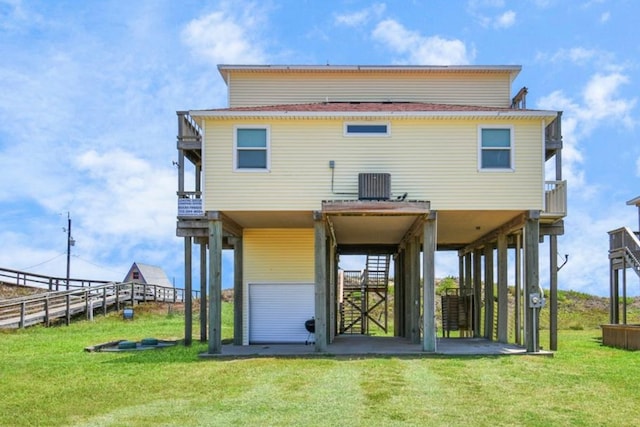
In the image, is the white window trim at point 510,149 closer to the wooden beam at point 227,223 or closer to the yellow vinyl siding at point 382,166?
the yellow vinyl siding at point 382,166

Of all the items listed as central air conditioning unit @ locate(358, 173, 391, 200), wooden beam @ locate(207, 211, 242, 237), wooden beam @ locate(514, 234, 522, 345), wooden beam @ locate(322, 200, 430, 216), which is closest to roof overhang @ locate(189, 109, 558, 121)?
central air conditioning unit @ locate(358, 173, 391, 200)

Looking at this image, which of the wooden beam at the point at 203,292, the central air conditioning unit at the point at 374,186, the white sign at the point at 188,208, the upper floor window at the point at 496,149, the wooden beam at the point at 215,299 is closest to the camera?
the wooden beam at the point at 215,299

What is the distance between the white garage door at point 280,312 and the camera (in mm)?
22969

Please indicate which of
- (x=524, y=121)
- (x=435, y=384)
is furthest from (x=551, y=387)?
(x=524, y=121)

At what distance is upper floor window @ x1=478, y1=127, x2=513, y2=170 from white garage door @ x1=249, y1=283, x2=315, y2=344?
7.21 metres

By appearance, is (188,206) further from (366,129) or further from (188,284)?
(366,129)

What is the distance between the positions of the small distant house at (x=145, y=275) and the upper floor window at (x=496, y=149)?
4639 centimetres

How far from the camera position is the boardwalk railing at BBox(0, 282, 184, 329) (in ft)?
96.4

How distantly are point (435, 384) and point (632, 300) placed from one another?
35827 millimetres

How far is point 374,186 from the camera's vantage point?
1834 centimetres

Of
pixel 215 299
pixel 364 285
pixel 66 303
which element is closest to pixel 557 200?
pixel 215 299

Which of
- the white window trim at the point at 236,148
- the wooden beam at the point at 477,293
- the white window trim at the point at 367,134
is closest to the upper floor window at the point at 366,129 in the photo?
the white window trim at the point at 367,134

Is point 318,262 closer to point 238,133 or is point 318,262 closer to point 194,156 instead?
point 238,133

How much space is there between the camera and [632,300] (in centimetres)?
4450
